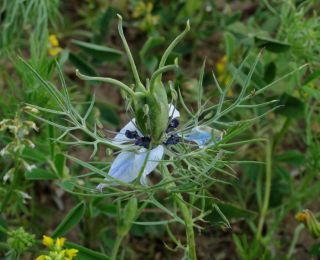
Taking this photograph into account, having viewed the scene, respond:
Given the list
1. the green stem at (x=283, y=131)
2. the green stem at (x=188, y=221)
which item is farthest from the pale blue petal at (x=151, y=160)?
the green stem at (x=283, y=131)

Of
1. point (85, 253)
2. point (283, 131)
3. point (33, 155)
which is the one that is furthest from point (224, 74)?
point (85, 253)

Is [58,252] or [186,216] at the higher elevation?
[186,216]

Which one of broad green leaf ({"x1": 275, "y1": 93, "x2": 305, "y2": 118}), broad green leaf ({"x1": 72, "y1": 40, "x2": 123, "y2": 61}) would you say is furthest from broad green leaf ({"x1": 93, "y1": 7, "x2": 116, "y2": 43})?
broad green leaf ({"x1": 275, "y1": 93, "x2": 305, "y2": 118})

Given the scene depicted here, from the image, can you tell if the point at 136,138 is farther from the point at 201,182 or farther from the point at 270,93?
the point at 270,93

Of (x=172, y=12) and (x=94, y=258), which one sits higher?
(x=172, y=12)

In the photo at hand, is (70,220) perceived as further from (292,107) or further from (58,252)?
(292,107)

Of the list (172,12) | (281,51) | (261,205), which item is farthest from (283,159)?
(172,12)
